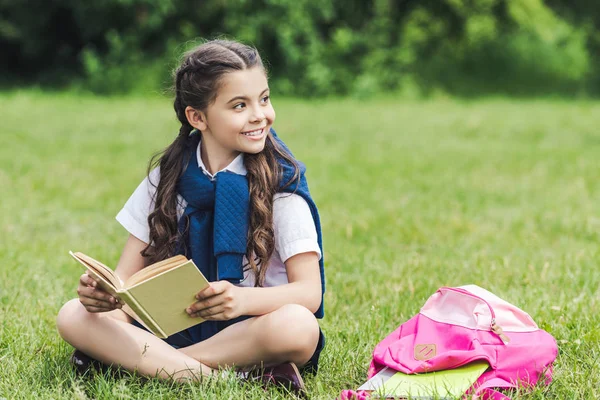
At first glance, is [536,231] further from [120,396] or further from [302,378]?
[120,396]

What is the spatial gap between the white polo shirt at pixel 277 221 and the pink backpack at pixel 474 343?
17.3 inches

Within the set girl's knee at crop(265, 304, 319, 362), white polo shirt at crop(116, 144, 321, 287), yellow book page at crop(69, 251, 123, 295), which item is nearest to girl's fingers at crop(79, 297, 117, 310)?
yellow book page at crop(69, 251, 123, 295)

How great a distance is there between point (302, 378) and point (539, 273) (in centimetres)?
185

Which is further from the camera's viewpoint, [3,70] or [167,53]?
[3,70]

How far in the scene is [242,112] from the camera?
2.85 m

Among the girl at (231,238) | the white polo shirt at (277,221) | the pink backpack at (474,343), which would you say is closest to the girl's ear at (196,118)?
the girl at (231,238)

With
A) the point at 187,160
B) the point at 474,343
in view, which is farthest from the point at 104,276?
the point at 474,343

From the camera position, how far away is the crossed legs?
9.02 ft

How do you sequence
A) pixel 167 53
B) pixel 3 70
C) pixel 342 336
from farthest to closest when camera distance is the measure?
pixel 3 70 < pixel 167 53 < pixel 342 336

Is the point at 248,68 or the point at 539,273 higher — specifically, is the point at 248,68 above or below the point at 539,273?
above

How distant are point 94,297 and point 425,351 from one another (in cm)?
109

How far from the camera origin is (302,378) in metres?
2.90

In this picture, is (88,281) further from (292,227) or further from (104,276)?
(292,227)

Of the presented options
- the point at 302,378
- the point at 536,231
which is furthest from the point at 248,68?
the point at 536,231
